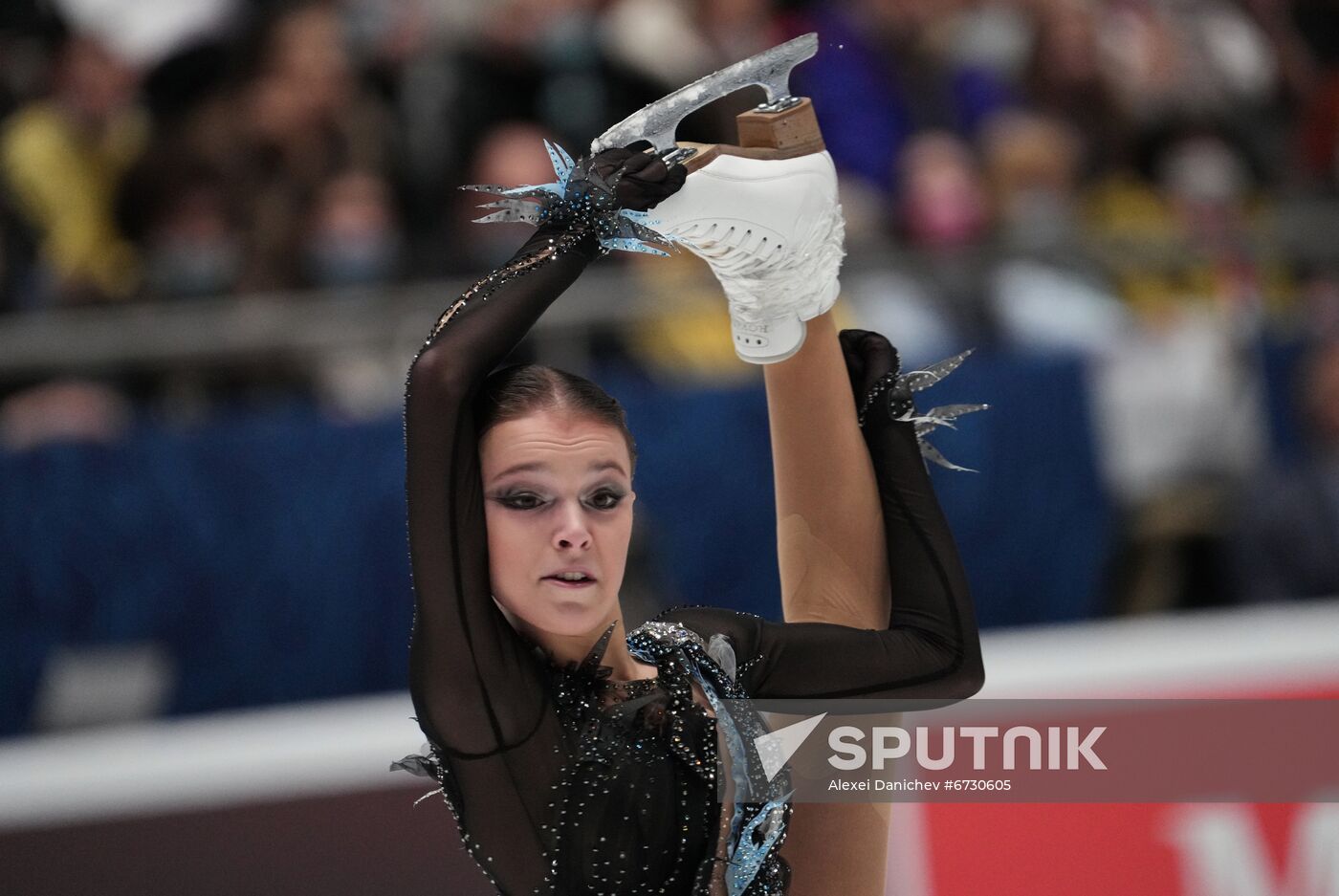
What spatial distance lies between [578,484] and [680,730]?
289mm

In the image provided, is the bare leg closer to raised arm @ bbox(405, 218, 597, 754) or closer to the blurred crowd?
raised arm @ bbox(405, 218, 597, 754)

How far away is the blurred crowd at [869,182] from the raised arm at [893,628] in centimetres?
251

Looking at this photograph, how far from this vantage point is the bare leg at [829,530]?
1.94 m

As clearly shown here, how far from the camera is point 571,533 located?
165 cm

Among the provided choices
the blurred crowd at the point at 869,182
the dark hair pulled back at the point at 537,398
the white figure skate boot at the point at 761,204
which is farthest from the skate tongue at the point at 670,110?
the blurred crowd at the point at 869,182

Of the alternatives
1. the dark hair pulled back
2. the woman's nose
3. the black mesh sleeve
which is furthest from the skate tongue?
the woman's nose

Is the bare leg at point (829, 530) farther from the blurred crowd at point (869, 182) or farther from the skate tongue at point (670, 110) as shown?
the blurred crowd at point (869, 182)

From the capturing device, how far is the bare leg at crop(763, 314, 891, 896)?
6.35ft

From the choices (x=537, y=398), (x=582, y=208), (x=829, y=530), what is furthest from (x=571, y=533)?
(x=829, y=530)

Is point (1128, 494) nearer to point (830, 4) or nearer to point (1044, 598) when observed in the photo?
point (1044, 598)

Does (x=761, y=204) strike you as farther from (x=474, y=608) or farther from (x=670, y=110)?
(x=474, y=608)

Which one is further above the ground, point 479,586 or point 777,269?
point 777,269

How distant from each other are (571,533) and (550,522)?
0.08 feet

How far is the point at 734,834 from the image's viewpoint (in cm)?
179
